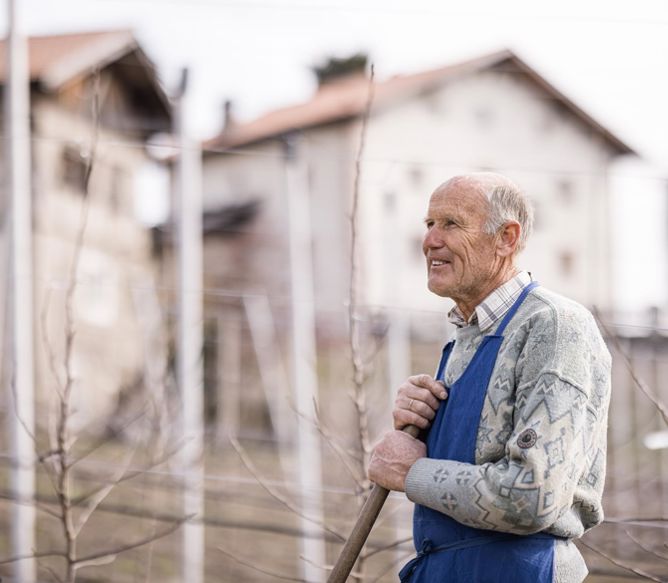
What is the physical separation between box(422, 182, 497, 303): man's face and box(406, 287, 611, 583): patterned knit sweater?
0.11 m

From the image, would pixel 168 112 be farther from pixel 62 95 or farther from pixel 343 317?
pixel 343 317

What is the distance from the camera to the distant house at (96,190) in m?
19.0

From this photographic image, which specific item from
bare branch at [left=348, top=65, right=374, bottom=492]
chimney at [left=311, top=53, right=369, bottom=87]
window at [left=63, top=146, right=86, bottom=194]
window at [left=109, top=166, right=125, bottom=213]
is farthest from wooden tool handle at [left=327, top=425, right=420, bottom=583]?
chimney at [left=311, top=53, right=369, bottom=87]

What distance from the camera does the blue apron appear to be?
71.4 inches

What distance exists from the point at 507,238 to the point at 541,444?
434 millimetres

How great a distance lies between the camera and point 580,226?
2598cm

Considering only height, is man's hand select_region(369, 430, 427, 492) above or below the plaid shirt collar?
below

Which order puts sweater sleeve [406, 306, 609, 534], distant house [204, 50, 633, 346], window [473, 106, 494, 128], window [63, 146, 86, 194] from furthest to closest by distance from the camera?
window [473, 106, 494, 128] < distant house [204, 50, 633, 346] < window [63, 146, 86, 194] < sweater sleeve [406, 306, 609, 534]

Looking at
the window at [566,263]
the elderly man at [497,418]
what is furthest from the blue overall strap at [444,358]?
the window at [566,263]

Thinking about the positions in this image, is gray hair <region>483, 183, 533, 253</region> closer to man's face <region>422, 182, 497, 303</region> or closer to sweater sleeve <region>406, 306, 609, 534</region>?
man's face <region>422, 182, 497, 303</region>

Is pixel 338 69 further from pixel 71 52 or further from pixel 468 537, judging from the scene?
pixel 468 537

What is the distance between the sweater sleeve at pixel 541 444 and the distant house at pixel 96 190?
15376 mm

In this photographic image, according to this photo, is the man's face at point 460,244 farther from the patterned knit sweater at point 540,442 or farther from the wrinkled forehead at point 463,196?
the patterned knit sweater at point 540,442

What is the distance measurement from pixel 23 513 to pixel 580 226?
2234 centimetres
